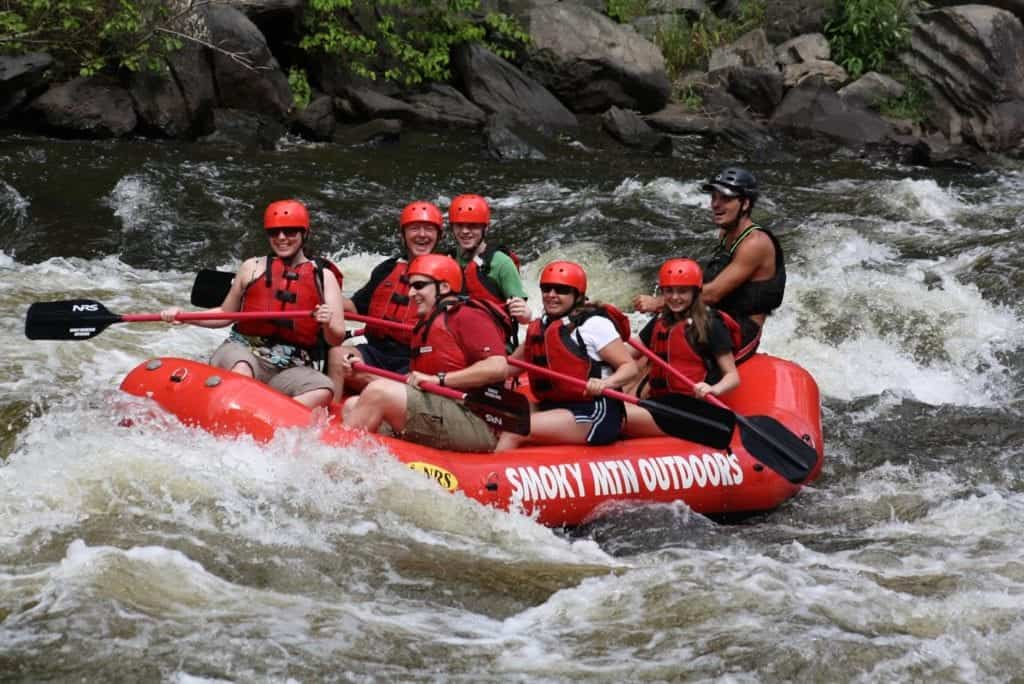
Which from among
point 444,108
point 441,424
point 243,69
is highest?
point 441,424

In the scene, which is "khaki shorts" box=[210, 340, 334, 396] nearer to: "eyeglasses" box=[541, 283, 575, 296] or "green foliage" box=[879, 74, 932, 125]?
"eyeglasses" box=[541, 283, 575, 296]

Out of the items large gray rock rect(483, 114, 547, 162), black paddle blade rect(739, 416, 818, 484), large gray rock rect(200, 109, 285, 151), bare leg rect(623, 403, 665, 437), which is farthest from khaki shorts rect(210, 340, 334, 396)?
large gray rock rect(483, 114, 547, 162)

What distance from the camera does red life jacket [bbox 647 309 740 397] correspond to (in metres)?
6.21

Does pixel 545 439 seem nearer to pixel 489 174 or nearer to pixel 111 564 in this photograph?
pixel 111 564

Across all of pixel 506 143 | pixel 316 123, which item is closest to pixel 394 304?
pixel 506 143

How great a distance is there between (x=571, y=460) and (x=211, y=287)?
199cm

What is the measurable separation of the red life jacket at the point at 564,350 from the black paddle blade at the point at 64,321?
6.30 ft

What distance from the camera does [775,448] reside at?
6066 millimetres

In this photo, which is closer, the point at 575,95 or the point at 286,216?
the point at 286,216

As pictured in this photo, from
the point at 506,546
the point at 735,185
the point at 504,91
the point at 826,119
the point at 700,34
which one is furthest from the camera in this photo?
the point at 700,34

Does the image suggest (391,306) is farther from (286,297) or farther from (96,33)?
(96,33)

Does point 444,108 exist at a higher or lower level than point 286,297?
lower

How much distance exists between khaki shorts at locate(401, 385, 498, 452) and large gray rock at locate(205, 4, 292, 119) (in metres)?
8.82

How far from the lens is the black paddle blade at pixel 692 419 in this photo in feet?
19.3
